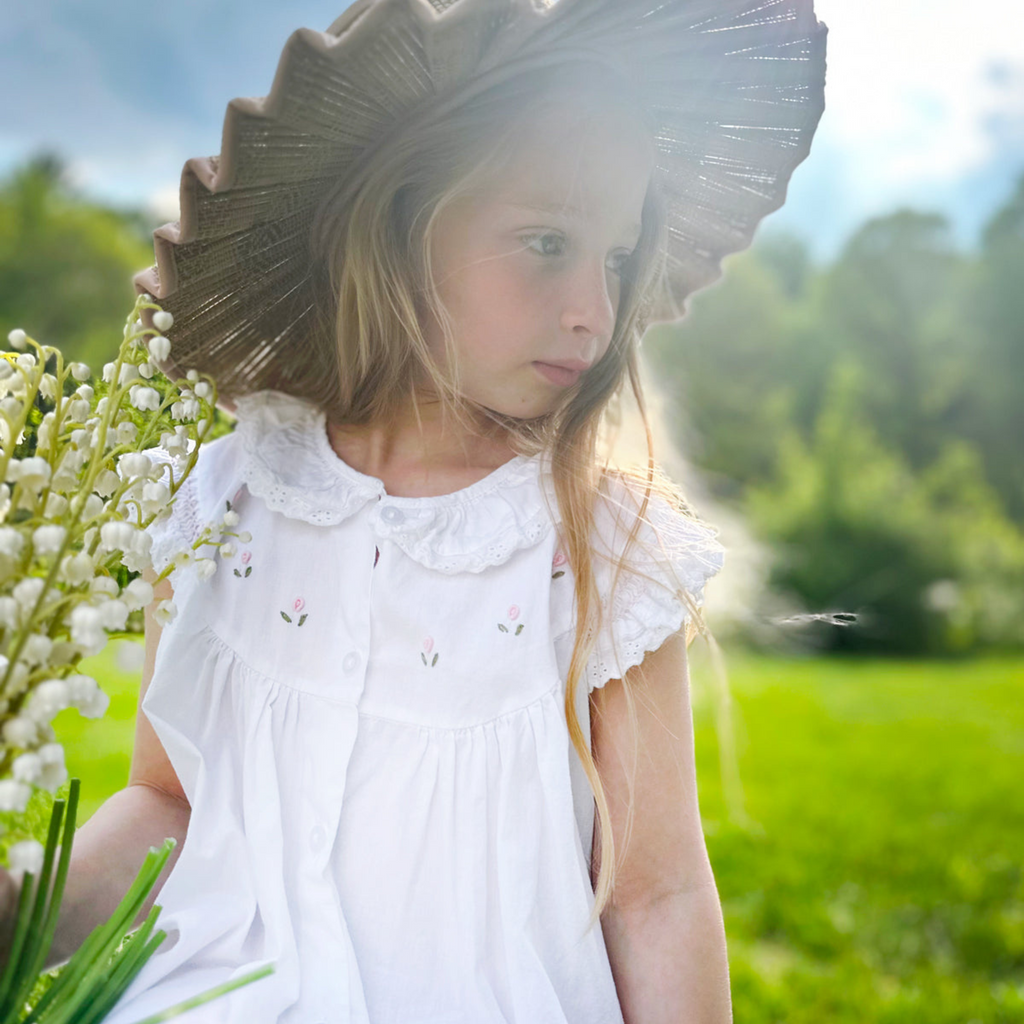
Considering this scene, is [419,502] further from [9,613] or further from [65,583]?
[9,613]

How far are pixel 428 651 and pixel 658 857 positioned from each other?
370mm

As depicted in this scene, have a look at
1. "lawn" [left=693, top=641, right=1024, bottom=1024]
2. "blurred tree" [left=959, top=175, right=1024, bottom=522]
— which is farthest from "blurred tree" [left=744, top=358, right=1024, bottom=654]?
"lawn" [left=693, top=641, right=1024, bottom=1024]

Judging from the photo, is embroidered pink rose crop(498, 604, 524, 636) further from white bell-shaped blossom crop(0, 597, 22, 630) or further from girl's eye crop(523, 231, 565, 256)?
white bell-shaped blossom crop(0, 597, 22, 630)

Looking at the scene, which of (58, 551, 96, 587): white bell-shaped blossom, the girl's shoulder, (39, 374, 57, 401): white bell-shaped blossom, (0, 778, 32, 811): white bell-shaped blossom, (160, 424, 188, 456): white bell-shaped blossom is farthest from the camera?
the girl's shoulder

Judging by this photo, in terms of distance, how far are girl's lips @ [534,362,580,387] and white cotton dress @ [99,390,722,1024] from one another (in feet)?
0.41

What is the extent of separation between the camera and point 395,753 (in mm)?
1217

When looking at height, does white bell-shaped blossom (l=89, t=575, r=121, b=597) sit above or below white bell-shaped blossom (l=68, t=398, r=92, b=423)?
below

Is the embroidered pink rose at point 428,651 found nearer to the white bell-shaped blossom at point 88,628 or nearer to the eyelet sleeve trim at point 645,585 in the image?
the eyelet sleeve trim at point 645,585

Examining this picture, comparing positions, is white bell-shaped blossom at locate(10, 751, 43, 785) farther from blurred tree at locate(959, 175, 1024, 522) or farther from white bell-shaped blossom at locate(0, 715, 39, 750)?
blurred tree at locate(959, 175, 1024, 522)

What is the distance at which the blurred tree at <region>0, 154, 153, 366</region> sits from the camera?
12.5 meters

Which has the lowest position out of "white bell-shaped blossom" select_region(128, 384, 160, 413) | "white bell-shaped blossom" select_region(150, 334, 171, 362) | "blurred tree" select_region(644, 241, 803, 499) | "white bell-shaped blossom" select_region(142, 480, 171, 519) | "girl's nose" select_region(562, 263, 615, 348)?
"white bell-shaped blossom" select_region(142, 480, 171, 519)

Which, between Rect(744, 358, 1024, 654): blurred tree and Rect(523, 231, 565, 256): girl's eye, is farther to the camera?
Rect(744, 358, 1024, 654): blurred tree

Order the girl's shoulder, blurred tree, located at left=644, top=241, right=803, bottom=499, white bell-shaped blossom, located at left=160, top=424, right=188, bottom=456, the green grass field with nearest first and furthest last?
white bell-shaped blossom, located at left=160, top=424, right=188, bottom=456
the girl's shoulder
the green grass field
blurred tree, located at left=644, top=241, right=803, bottom=499

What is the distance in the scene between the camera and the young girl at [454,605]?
116 cm
